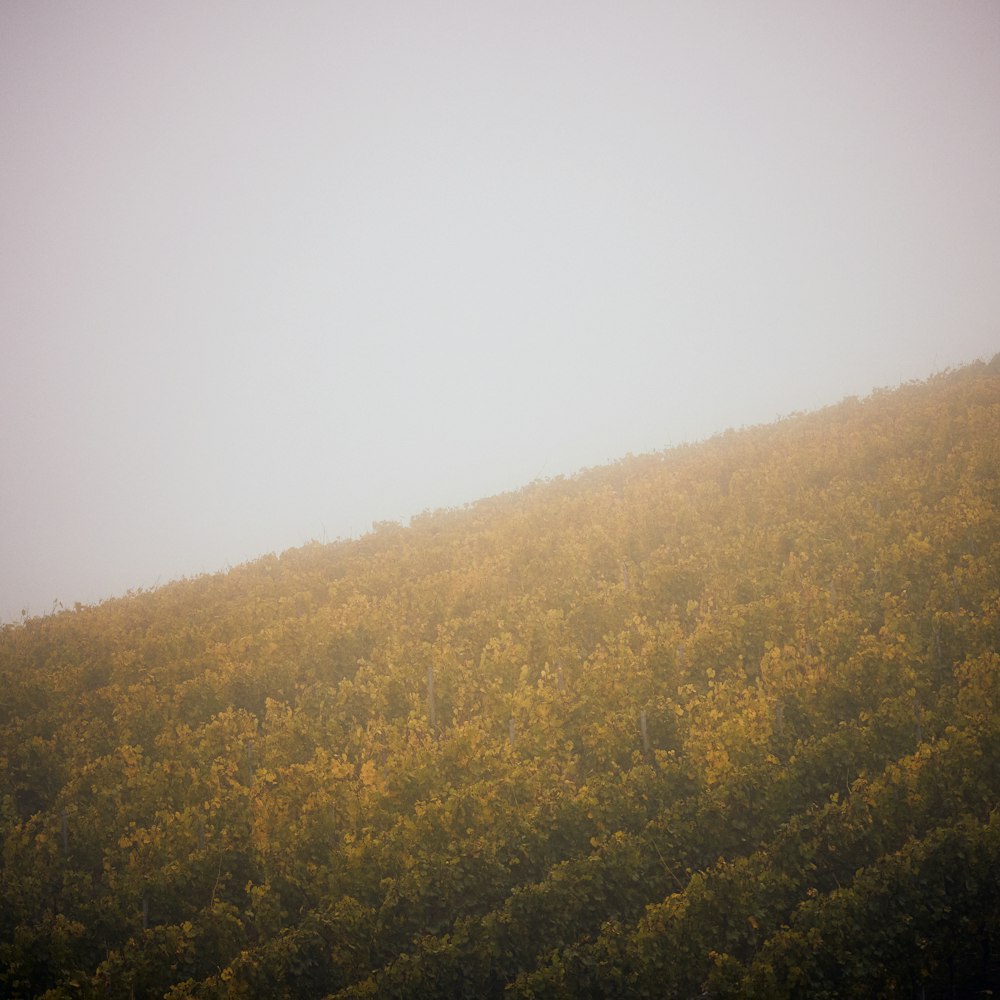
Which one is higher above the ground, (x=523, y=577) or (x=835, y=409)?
(x=835, y=409)

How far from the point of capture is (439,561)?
24828 mm

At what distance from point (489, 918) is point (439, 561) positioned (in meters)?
14.9

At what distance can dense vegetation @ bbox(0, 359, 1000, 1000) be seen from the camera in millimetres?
10820

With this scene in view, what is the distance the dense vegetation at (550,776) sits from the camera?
10.8m

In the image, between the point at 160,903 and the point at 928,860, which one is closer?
the point at 928,860

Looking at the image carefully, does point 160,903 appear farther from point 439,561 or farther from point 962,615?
point 962,615

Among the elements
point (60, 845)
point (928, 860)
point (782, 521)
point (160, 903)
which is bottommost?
point (928, 860)

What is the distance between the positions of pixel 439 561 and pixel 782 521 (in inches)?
525

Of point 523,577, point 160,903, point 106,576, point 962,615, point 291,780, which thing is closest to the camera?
point 160,903

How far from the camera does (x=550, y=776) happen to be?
528 inches

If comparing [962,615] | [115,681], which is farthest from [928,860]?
[115,681]

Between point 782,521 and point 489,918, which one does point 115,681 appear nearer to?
point 489,918

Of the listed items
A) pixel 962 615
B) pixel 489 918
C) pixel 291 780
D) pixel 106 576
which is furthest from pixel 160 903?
pixel 106 576

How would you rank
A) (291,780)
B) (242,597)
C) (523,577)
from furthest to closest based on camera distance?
1. (242,597)
2. (523,577)
3. (291,780)
